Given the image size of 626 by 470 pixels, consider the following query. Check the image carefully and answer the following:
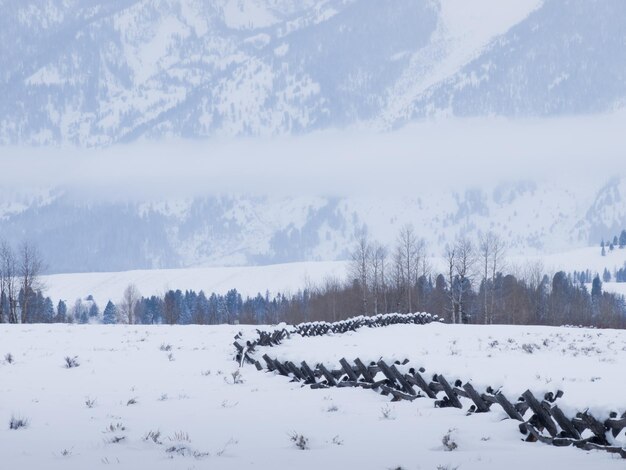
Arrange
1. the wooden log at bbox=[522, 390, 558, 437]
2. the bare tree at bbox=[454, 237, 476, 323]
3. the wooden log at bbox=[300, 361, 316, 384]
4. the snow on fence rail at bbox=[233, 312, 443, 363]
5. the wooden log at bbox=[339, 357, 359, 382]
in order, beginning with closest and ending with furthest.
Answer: the wooden log at bbox=[522, 390, 558, 437], the wooden log at bbox=[339, 357, 359, 382], the wooden log at bbox=[300, 361, 316, 384], the snow on fence rail at bbox=[233, 312, 443, 363], the bare tree at bbox=[454, 237, 476, 323]

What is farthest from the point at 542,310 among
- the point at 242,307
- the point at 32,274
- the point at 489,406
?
the point at 489,406

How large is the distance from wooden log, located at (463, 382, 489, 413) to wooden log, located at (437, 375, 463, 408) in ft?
1.69

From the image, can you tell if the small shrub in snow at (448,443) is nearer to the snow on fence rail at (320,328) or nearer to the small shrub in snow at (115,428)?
the small shrub in snow at (115,428)

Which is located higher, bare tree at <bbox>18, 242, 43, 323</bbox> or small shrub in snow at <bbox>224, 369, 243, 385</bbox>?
bare tree at <bbox>18, 242, 43, 323</bbox>

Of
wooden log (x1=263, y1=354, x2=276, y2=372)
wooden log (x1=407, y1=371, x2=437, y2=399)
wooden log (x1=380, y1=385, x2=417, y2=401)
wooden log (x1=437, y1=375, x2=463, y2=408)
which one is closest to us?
wooden log (x1=437, y1=375, x2=463, y2=408)

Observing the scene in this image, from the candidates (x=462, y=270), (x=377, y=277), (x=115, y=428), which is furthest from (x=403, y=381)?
(x=377, y=277)

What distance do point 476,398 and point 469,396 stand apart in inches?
4.4

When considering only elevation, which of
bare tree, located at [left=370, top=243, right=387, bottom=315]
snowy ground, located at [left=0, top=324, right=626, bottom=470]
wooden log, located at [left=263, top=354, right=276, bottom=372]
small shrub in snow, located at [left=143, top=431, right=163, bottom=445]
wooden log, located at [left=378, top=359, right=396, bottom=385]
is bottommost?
snowy ground, located at [left=0, top=324, right=626, bottom=470]

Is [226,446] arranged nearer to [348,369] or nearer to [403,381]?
[403,381]

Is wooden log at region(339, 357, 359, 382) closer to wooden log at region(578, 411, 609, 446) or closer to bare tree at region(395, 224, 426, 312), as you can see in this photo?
wooden log at region(578, 411, 609, 446)

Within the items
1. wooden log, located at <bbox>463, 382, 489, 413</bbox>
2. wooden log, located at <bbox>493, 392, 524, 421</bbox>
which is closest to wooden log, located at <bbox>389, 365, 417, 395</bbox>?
wooden log, located at <bbox>463, 382, 489, 413</bbox>

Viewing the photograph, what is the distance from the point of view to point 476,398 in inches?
448

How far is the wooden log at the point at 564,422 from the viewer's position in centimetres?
940

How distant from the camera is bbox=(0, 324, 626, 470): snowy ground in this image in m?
8.84
